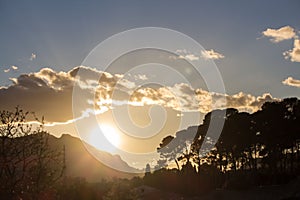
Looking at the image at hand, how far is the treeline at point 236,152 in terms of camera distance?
2400 inches

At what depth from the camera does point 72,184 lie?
62.4 m

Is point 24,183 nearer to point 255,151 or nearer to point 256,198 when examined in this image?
point 256,198

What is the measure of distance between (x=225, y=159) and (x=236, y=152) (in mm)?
7001

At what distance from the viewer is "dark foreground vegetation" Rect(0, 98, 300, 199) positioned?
59594 millimetres

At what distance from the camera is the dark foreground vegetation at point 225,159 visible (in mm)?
59594

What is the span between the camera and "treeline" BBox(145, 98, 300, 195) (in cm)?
6097

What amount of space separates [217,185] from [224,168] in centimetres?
602

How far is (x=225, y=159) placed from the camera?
76.7 metres

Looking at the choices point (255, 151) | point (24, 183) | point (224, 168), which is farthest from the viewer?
point (224, 168)

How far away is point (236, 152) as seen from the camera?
230 feet

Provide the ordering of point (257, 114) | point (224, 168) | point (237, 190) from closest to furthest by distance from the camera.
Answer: point (237, 190), point (257, 114), point (224, 168)

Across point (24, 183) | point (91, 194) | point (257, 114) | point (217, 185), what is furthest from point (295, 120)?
point (24, 183)

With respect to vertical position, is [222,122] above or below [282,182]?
above

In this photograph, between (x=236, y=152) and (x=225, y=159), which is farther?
(x=225, y=159)
